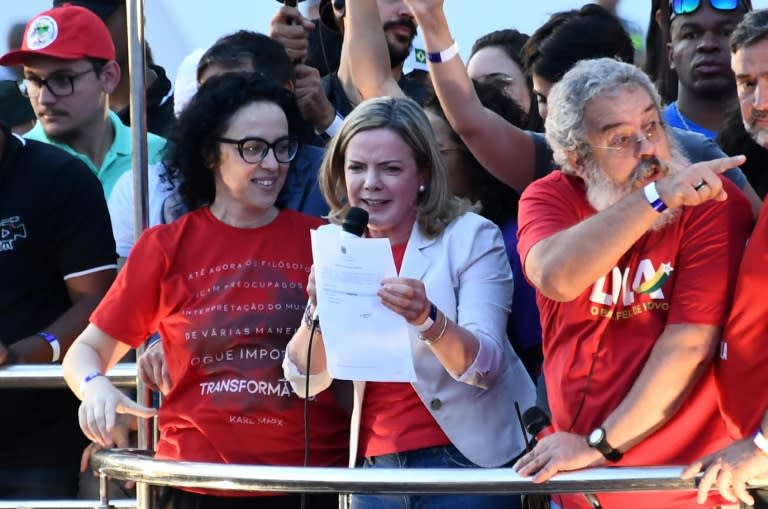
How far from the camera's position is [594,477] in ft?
10.3

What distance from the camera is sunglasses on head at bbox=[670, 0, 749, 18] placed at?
487 centimetres

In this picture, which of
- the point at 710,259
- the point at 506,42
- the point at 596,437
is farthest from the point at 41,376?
the point at 506,42

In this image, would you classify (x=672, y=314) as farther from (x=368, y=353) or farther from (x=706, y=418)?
(x=368, y=353)

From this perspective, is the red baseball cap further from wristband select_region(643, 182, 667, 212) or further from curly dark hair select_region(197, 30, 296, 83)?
wristband select_region(643, 182, 667, 212)

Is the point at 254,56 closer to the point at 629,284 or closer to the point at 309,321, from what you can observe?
the point at 309,321

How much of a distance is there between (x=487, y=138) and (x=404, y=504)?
1.15m

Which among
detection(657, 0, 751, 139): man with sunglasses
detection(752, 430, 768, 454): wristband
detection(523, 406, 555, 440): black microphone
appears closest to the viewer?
detection(752, 430, 768, 454): wristband

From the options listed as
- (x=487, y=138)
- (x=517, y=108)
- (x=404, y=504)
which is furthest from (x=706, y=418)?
(x=517, y=108)

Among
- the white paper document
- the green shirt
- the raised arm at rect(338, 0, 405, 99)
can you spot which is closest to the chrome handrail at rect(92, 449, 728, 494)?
the white paper document

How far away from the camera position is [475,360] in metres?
3.62

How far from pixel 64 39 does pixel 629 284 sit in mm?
3127

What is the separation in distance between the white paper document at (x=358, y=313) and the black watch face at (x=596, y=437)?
46 centimetres

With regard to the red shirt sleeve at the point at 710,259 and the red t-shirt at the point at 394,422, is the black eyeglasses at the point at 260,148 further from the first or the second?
the red shirt sleeve at the point at 710,259

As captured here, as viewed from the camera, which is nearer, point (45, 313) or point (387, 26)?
point (45, 313)
